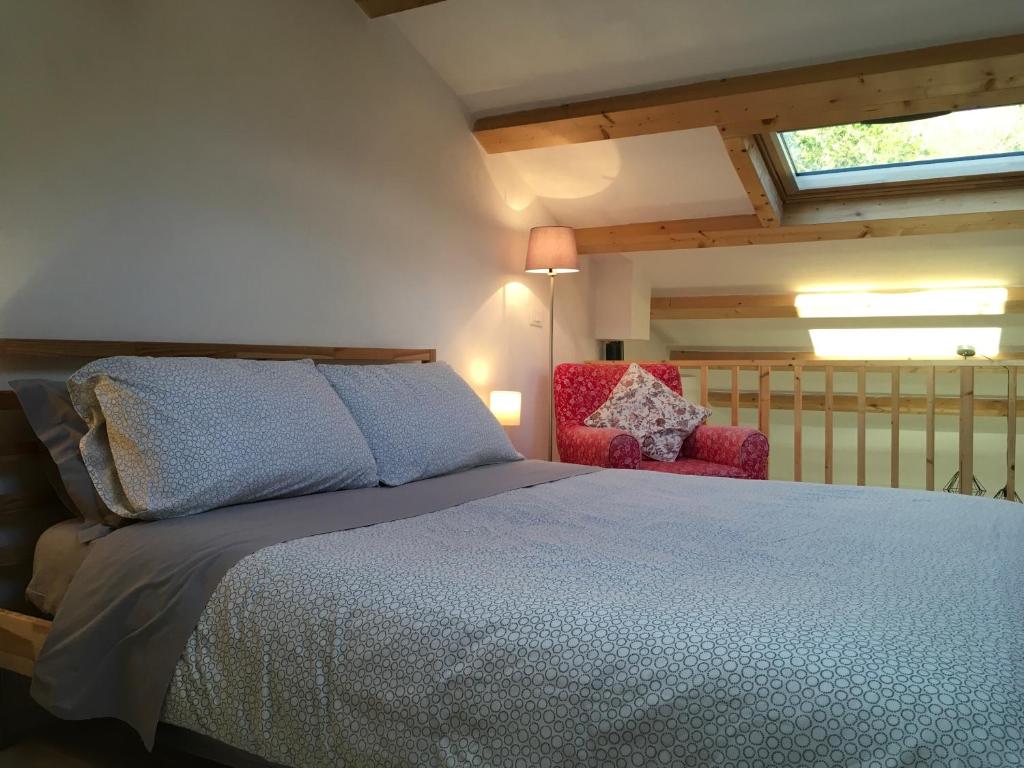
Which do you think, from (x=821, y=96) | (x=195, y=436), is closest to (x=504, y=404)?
(x=821, y=96)

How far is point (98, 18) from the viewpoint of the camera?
2.25 metres

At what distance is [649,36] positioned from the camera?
3.19 metres

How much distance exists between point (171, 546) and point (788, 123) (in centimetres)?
285

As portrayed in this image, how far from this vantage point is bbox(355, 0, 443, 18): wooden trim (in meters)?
3.11

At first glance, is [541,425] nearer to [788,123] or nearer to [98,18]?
[788,123]

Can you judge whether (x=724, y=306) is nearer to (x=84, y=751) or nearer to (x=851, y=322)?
(x=851, y=322)

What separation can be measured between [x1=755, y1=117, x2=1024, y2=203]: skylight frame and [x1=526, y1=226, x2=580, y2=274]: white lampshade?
3.64 ft

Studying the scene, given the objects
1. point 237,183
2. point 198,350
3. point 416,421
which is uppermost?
point 237,183

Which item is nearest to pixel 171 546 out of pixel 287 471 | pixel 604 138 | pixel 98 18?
pixel 287 471

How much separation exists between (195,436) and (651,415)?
2.52m

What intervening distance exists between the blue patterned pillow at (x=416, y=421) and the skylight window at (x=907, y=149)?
2.31 metres

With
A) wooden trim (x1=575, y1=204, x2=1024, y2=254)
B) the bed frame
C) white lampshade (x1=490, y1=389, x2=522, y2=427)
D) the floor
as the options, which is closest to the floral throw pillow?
white lampshade (x1=490, y1=389, x2=522, y2=427)

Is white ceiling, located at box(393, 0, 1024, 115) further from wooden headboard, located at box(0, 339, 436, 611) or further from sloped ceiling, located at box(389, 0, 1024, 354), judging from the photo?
wooden headboard, located at box(0, 339, 436, 611)

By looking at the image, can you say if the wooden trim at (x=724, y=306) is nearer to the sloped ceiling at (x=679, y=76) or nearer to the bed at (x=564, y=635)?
the sloped ceiling at (x=679, y=76)
